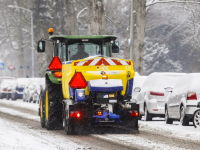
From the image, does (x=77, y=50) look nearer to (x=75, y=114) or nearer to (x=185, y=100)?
(x=75, y=114)

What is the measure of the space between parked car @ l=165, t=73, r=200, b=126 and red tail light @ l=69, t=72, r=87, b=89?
3453 millimetres

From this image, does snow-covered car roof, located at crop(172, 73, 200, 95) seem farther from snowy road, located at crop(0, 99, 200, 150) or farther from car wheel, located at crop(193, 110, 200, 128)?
snowy road, located at crop(0, 99, 200, 150)

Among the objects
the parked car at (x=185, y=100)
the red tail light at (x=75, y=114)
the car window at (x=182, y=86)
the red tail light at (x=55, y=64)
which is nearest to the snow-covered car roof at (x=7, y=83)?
the parked car at (x=185, y=100)

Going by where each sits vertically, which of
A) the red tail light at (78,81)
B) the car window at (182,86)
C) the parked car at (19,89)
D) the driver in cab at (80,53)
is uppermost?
the driver in cab at (80,53)

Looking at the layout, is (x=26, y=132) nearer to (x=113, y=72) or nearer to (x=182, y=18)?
(x=113, y=72)

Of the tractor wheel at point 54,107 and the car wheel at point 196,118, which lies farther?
the car wheel at point 196,118

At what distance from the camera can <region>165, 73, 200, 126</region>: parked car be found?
49.3ft

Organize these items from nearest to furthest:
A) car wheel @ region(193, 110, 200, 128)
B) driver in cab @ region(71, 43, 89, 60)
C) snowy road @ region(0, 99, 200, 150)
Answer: snowy road @ region(0, 99, 200, 150) < driver in cab @ region(71, 43, 89, 60) < car wheel @ region(193, 110, 200, 128)

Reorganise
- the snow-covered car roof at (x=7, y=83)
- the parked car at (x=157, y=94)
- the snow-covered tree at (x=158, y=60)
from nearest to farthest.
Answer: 1. the parked car at (x=157, y=94)
2. the snow-covered car roof at (x=7, y=83)
3. the snow-covered tree at (x=158, y=60)

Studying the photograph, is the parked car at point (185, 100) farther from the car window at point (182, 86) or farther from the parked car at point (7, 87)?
the parked car at point (7, 87)

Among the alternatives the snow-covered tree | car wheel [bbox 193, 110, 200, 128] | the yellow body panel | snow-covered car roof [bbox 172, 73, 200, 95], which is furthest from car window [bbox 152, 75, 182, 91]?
the snow-covered tree

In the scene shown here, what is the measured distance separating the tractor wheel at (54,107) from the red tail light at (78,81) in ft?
5.45

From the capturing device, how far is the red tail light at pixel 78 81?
1265cm

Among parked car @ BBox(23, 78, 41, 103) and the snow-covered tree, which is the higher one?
→ the snow-covered tree
